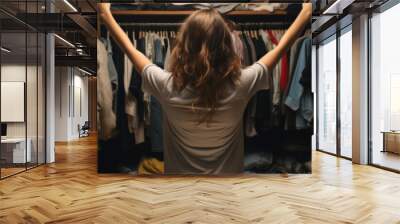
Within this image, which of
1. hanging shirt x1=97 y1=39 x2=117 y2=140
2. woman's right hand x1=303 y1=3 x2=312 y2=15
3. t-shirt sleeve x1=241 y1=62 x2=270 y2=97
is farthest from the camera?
hanging shirt x1=97 y1=39 x2=117 y2=140

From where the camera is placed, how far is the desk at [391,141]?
274 inches

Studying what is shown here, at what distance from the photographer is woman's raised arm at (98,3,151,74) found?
4.73 m

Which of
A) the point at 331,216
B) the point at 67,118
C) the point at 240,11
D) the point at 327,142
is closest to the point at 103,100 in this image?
the point at 240,11

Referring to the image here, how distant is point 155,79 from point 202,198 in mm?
1647

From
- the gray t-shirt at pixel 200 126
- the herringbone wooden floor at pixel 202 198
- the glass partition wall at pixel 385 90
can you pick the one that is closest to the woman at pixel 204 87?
the gray t-shirt at pixel 200 126

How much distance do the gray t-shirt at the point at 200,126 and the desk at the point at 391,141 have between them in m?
3.35

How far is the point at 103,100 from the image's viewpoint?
5.58 m

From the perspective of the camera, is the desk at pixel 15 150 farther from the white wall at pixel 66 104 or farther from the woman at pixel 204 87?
the white wall at pixel 66 104

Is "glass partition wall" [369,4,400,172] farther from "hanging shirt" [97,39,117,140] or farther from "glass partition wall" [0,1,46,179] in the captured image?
"glass partition wall" [0,1,46,179]

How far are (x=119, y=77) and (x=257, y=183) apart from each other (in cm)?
257

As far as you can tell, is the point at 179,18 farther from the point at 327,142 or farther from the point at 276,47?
the point at 327,142

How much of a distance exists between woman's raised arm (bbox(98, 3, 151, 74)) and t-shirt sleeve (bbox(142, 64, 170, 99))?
343mm

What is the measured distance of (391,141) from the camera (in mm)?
7137

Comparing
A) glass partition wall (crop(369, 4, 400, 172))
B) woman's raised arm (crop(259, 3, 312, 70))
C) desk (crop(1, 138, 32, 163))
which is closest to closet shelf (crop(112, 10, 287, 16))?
woman's raised arm (crop(259, 3, 312, 70))
